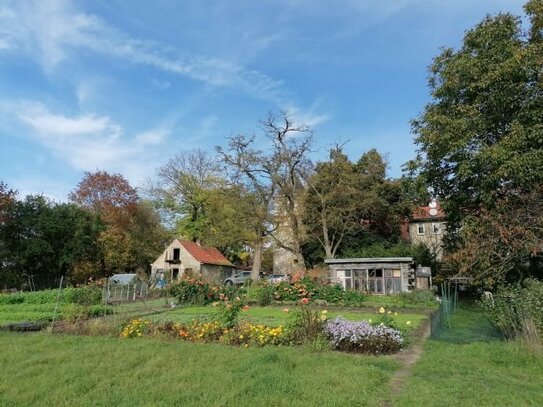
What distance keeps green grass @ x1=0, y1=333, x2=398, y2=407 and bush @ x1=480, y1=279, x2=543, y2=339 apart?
10.5 ft

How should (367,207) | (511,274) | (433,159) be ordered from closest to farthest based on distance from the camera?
(511,274)
(433,159)
(367,207)

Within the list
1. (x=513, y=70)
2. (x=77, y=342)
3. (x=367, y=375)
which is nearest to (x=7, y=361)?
(x=77, y=342)

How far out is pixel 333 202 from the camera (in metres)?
42.7

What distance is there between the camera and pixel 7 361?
29.6 ft

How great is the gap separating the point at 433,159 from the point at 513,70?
6031mm

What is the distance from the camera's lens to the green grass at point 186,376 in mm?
6258

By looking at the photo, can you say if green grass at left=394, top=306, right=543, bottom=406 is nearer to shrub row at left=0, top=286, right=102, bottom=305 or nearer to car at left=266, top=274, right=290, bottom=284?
car at left=266, top=274, right=290, bottom=284

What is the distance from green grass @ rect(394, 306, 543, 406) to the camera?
636cm

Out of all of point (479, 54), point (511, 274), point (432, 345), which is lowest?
point (432, 345)

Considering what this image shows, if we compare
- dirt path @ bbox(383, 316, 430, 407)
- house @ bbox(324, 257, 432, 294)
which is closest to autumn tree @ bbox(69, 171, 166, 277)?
house @ bbox(324, 257, 432, 294)

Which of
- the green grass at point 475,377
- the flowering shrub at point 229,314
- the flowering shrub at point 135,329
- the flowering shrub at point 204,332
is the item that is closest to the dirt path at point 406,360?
the green grass at point 475,377

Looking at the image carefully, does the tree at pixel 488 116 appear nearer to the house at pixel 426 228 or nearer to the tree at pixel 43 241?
the house at pixel 426 228

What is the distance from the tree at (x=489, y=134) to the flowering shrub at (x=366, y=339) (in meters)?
10.5

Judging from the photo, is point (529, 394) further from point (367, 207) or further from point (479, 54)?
point (367, 207)
